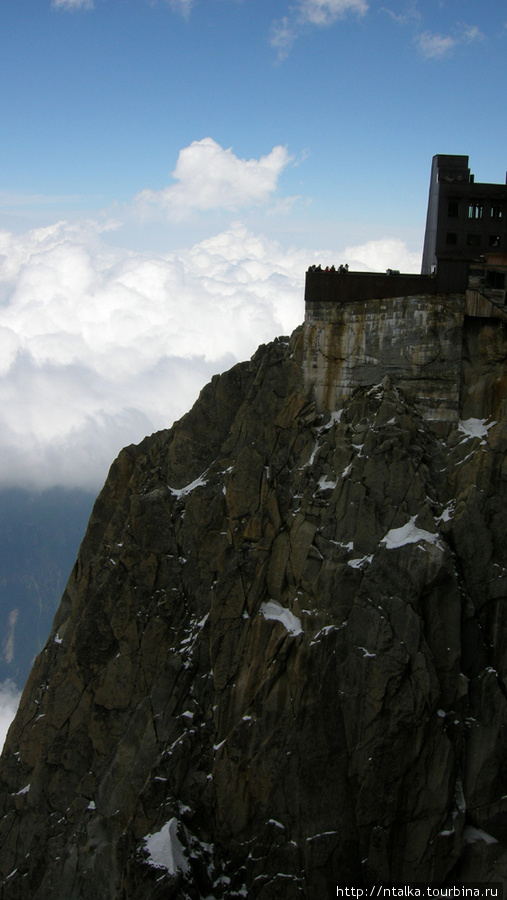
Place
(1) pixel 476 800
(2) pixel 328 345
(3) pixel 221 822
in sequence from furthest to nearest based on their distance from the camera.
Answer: (2) pixel 328 345
(3) pixel 221 822
(1) pixel 476 800

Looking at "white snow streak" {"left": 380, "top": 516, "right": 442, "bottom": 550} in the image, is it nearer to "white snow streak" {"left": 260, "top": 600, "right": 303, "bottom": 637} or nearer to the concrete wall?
"white snow streak" {"left": 260, "top": 600, "right": 303, "bottom": 637}

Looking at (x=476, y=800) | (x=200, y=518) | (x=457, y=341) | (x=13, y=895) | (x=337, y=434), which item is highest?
(x=457, y=341)

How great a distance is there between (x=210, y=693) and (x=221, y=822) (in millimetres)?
7029

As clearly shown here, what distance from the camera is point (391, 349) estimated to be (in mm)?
49500

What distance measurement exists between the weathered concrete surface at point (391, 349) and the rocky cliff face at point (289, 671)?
1143 millimetres

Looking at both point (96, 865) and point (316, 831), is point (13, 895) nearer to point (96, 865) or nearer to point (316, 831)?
point (96, 865)

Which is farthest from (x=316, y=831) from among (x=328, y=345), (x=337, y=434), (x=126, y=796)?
(x=328, y=345)

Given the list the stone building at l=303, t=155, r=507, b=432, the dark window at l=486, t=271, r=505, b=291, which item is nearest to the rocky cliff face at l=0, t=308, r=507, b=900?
the stone building at l=303, t=155, r=507, b=432

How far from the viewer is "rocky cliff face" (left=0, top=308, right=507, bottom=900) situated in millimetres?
41125

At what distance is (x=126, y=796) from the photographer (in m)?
48.3

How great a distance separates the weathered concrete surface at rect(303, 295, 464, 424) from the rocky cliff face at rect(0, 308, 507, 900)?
1143mm

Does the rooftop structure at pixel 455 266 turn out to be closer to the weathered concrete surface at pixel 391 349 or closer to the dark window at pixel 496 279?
the dark window at pixel 496 279

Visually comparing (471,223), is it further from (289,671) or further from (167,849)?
(167,849)

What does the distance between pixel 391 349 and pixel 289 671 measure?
20161 mm
